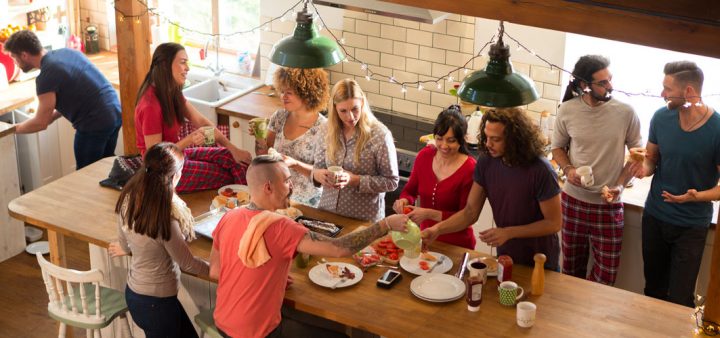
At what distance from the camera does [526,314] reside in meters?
4.01

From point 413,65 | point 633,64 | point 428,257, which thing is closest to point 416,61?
point 413,65

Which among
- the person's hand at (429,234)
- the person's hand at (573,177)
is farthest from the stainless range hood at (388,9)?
the person's hand at (429,234)

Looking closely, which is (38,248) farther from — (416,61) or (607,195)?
(607,195)

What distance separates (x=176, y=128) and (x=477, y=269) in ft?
6.75

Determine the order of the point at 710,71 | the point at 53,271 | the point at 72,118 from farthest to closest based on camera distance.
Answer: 1. the point at 72,118
2. the point at 710,71
3. the point at 53,271

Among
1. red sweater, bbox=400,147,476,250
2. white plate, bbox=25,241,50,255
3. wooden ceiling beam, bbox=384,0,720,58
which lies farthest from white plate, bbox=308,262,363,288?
white plate, bbox=25,241,50,255

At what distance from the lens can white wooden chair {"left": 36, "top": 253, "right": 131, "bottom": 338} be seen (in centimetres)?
461

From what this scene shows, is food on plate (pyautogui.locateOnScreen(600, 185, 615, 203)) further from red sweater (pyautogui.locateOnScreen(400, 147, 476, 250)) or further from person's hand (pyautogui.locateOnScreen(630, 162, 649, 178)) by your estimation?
red sweater (pyautogui.locateOnScreen(400, 147, 476, 250))

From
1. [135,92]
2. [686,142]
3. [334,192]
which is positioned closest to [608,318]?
[686,142]

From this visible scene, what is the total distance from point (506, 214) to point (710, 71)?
206 cm

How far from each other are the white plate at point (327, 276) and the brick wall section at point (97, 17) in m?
4.53

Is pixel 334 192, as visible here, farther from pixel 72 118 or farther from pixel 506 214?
pixel 72 118

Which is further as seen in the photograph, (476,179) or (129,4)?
(129,4)

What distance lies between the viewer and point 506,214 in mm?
4629
